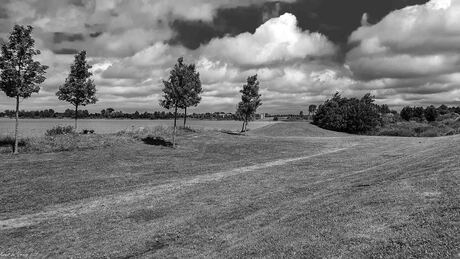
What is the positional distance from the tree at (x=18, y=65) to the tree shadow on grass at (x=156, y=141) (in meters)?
14.2

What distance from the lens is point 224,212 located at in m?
14.8

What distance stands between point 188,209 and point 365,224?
25.7 feet

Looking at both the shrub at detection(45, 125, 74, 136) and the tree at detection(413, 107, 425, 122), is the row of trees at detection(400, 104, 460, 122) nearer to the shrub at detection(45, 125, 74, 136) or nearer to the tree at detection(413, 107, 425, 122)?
the tree at detection(413, 107, 425, 122)

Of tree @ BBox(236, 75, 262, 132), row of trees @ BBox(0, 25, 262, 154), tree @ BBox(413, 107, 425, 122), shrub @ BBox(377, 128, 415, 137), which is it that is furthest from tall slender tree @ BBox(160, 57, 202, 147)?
tree @ BBox(413, 107, 425, 122)

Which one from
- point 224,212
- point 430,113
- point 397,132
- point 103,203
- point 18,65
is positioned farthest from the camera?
point 430,113

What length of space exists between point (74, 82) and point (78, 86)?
0.68m

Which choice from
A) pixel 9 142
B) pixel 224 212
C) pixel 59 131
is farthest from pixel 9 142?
pixel 224 212

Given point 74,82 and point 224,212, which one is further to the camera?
point 74,82

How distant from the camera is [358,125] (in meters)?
81.1

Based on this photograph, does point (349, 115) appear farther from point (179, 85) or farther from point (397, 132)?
point (179, 85)

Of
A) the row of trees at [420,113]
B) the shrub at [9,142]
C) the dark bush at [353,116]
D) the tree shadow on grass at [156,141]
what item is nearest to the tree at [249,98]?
the tree shadow on grass at [156,141]

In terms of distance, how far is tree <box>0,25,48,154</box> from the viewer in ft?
97.9

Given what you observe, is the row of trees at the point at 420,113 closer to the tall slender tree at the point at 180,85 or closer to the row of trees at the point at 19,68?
the tall slender tree at the point at 180,85

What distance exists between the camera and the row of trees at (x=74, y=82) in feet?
98.3
